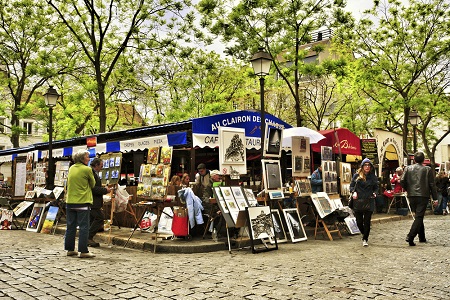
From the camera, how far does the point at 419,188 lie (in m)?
9.19

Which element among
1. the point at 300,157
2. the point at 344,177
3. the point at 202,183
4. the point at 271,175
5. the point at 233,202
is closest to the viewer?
the point at 233,202

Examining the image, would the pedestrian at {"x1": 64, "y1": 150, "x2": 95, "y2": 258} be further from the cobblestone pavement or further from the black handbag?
the black handbag

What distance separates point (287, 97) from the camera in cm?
3278

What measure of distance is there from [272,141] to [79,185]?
15.2ft

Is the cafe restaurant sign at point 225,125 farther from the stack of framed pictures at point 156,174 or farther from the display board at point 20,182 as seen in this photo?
the display board at point 20,182

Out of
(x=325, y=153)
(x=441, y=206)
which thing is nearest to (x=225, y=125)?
(x=325, y=153)

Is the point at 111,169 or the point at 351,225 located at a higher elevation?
the point at 111,169

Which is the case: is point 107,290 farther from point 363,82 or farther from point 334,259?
point 363,82

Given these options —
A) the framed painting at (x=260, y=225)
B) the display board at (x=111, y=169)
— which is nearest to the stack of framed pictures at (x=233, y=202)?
the framed painting at (x=260, y=225)

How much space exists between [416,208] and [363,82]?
570 inches

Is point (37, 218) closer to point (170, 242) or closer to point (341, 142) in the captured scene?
point (170, 242)

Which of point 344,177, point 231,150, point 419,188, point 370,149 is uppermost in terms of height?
point 370,149

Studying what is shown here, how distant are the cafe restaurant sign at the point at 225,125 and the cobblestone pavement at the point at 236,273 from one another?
144 inches

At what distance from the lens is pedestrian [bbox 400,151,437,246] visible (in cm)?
900
